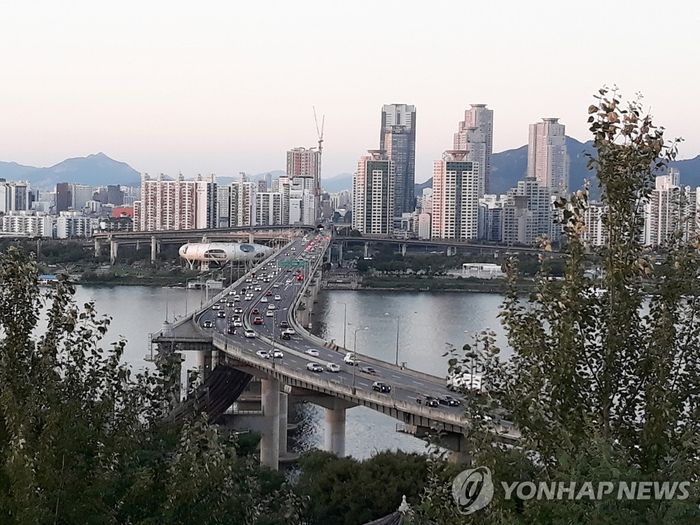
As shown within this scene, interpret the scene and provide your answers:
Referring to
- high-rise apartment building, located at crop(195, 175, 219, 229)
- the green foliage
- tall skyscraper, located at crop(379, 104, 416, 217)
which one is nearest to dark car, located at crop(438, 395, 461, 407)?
the green foliage

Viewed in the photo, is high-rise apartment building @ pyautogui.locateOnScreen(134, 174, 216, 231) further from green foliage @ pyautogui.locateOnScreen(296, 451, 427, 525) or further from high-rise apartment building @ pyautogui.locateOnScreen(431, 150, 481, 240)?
green foliage @ pyautogui.locateOnScreen(296, 451, 427, 525)

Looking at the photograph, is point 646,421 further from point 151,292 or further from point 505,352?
point 151,292

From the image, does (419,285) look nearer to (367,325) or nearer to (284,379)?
(367,325)

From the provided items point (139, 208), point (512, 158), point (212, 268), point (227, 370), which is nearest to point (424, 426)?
point (227, 370)

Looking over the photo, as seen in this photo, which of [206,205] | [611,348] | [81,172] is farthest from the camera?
[81,172]

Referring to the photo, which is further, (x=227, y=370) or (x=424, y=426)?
(x=227, y=370)

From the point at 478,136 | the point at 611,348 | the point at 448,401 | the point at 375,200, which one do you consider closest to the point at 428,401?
the point at 448,401

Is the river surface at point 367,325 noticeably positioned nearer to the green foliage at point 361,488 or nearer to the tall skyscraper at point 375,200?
the green foliage at point 361,488
